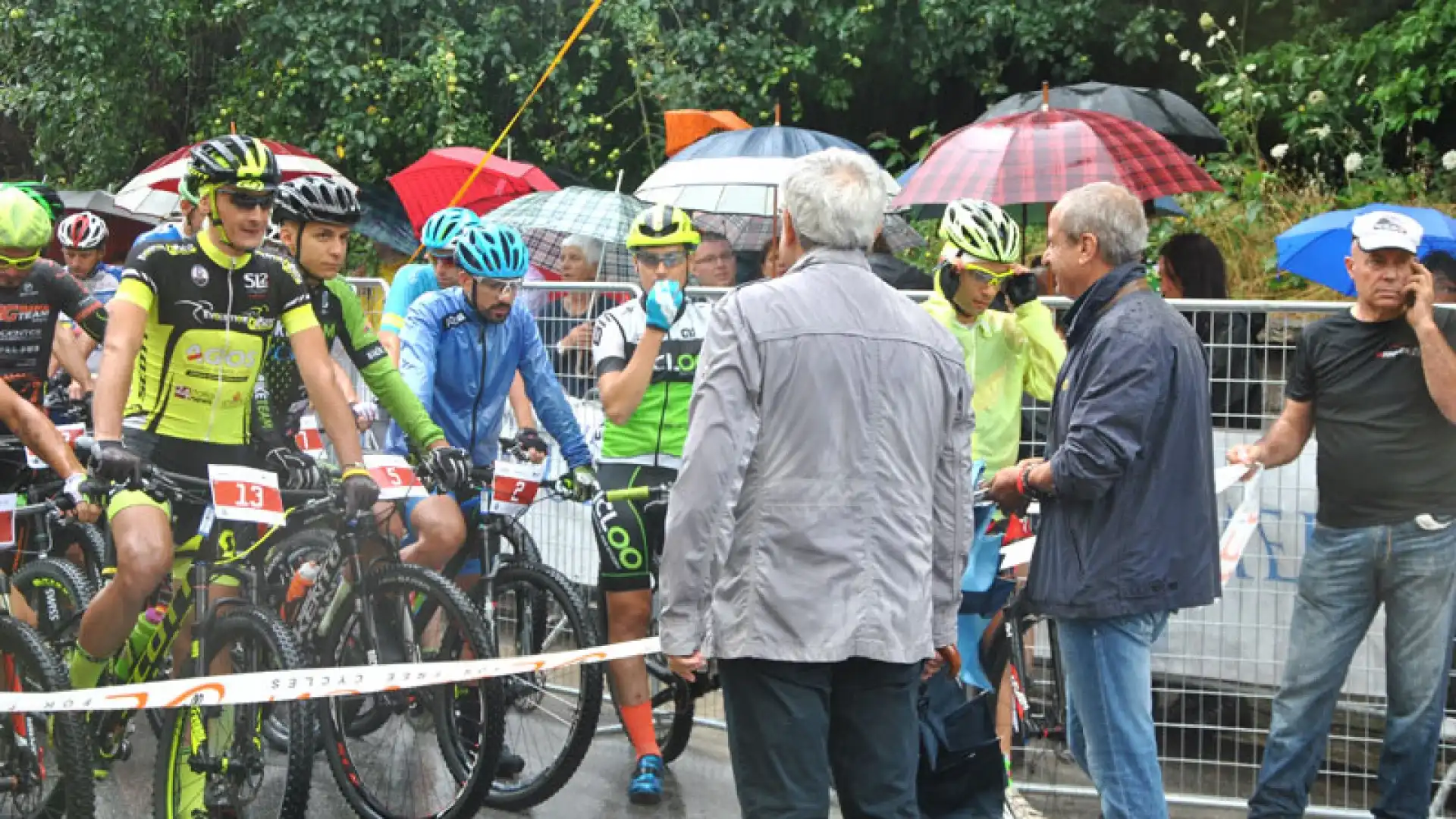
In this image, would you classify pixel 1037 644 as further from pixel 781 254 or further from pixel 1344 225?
pixel 781 254

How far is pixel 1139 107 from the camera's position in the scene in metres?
11.1

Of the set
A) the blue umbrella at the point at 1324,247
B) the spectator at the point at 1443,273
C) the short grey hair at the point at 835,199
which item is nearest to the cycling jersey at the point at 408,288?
the blue umbrella at the point at 1324,247

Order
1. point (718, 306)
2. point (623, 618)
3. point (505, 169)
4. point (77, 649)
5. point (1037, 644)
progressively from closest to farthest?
point (718, 306), point (77, 649), point (623, 618), point (1037, 644), point (505, 169)

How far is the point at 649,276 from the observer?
6.77m

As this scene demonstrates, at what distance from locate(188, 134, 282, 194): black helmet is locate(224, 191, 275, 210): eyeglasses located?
0.03 meters

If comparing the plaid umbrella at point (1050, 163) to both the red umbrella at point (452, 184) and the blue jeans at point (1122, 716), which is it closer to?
the red umbrella at point (452, 184)

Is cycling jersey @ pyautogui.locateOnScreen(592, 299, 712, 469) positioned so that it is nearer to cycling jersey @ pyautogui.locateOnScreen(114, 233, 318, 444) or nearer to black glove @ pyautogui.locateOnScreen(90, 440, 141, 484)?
cycling jersey @ pyautogui.locateOnScreen(114, 233, 318, 444)

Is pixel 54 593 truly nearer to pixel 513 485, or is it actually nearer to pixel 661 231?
pixel 513 485

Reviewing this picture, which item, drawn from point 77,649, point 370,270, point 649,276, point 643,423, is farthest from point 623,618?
point 370,270

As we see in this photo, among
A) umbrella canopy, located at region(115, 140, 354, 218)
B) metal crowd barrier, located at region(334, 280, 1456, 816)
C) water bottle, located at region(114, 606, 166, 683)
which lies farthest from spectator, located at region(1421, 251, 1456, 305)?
umbrella canopy, located at region(115, 140, 354, 218)

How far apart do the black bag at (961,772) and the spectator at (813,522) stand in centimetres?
61

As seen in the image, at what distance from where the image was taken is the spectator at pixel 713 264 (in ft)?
29.9

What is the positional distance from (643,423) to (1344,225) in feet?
9.81

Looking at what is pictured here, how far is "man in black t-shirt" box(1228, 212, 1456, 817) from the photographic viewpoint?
6.04 metres
